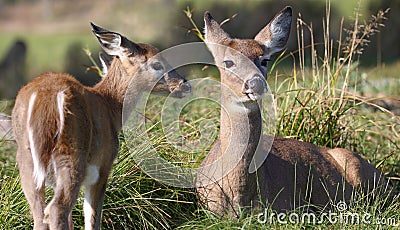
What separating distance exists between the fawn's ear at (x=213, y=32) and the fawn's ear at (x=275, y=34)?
0.99ft

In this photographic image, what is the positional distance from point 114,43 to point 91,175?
1140 millimetres

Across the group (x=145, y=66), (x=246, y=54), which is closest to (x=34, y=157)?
(x=145, y=66)

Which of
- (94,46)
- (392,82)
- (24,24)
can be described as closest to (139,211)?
(392,82)

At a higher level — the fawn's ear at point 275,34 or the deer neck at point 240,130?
the fawn's ear at point 275,34

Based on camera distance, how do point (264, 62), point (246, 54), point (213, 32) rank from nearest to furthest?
point (246, 54), point (264, 62), point (213, 32)

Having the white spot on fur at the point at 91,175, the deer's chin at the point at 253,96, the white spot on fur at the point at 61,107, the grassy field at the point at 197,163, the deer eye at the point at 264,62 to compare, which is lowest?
the grassy field at the point at 197,163

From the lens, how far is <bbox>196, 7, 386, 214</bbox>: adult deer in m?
6.09

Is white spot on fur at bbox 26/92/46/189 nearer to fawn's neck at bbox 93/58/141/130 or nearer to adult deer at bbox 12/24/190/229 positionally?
adult deer at bbox 12/24/190/229

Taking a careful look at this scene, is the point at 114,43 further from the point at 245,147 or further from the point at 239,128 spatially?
the point at 245,147

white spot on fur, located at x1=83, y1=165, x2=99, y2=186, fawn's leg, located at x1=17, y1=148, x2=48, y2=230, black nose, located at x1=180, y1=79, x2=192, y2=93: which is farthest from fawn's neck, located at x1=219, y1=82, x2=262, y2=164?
fawn's leg, located at x1=17, y1=148, x2=48, y2=230

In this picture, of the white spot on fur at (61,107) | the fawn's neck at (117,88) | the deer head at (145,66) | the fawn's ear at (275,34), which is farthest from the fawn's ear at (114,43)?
the fawn's ear at (275,34)

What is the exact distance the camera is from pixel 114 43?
19.1 ft

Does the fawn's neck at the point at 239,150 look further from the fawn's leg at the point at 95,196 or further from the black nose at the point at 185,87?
the fawn's leg at the point at 95,196

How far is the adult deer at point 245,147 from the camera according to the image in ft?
20.0
